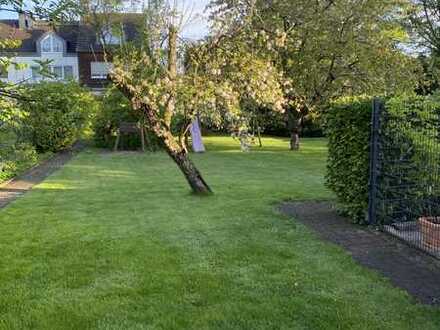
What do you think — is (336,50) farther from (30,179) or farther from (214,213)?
(214,213)

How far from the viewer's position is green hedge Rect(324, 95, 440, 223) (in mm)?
5625

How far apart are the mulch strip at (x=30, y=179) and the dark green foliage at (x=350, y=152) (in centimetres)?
513

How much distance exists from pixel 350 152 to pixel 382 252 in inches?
69.4

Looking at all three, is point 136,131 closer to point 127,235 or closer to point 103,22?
point 103,22

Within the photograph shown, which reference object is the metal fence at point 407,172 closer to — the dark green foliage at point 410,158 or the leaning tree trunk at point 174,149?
the dark green foliage at point 410,158

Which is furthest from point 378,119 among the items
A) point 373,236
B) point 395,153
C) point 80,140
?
point 80,140

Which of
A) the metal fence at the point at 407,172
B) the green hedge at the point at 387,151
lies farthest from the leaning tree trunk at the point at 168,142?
the metal fence at the point at 407,172

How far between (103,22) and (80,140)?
39.9ft

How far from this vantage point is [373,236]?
5922 mm

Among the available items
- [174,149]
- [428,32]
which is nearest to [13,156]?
[174,149]

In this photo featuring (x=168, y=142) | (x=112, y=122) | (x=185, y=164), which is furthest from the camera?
(x=112, y=122)

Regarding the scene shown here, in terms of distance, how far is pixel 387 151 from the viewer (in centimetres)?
612

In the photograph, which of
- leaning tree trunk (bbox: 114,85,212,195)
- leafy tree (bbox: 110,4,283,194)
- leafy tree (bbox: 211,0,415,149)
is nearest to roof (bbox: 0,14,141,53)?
leafy tree (bbox: 110,4,283,194)

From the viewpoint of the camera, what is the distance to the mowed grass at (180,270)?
3613 mm
